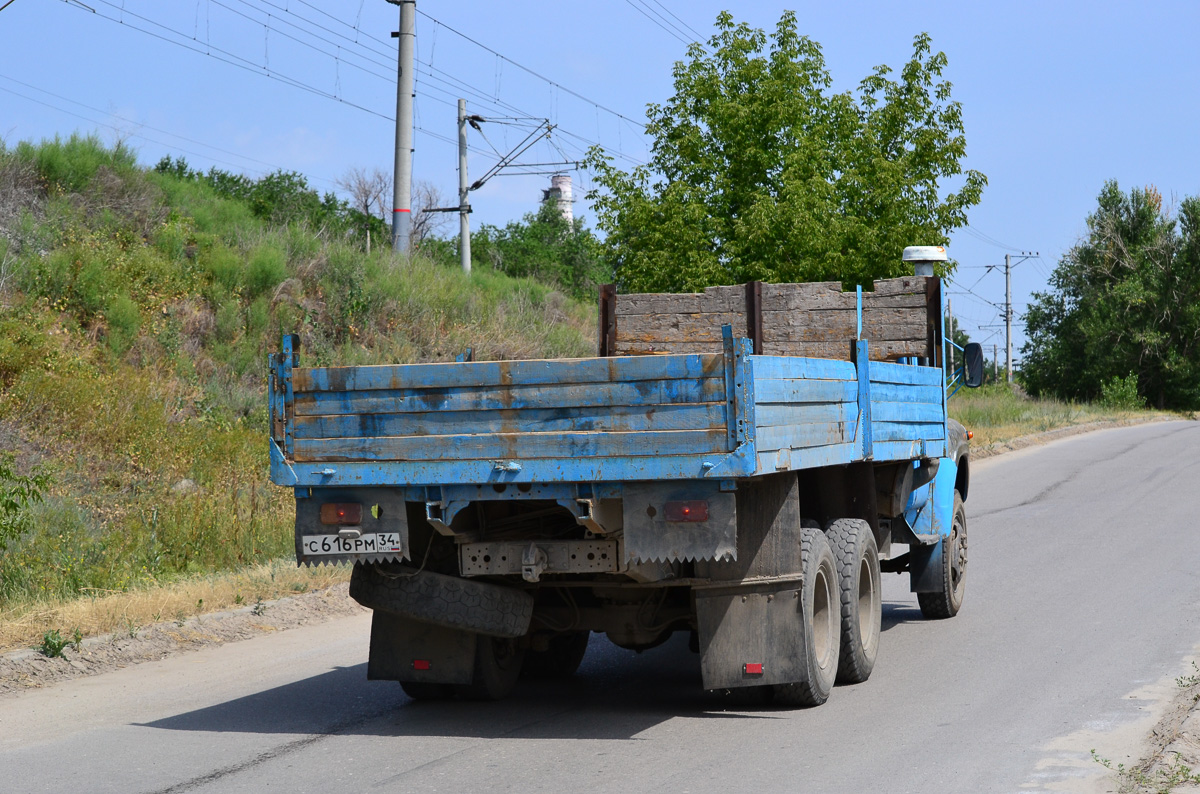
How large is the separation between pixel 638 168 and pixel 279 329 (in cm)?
999

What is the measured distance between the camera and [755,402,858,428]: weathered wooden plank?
5973 mm

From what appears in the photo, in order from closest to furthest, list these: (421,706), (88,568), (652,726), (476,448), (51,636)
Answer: (476,448)
(652,726)
(421,706)
(51,636)
(88,568)

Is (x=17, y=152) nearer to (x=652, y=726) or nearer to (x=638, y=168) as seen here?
(x=638, y=168)

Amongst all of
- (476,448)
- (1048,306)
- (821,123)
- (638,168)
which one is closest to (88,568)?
(476,448)

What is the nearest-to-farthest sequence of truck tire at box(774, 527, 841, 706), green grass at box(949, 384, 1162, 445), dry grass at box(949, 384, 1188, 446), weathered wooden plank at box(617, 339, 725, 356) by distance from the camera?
truck tire at box(774, 527, 841, 706) < weathered wooden plank at box(617, 339, 725, 356) < dry grass at box(949, 384, 1188, 446) < green grass at box(949, 384, 1162, 445)

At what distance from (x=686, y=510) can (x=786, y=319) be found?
435 centimetres

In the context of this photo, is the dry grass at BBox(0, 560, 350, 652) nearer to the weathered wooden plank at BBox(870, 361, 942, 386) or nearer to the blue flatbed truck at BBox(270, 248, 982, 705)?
the blue flatbed truck at BBox(270, 248, 982, 705)

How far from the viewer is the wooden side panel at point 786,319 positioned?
9.84 meters

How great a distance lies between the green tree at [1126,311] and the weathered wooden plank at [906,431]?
51.0m

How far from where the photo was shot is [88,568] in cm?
1112

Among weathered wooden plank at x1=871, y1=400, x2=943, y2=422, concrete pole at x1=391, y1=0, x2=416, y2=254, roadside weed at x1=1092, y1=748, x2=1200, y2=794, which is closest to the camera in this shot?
roadside weed at x1=1092, y1=748, x2=1200, y2=794

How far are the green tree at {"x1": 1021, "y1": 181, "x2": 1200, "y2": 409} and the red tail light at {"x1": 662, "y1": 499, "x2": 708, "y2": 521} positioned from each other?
5480cm

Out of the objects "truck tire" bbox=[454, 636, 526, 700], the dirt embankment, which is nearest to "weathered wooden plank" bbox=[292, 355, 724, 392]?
"truck tire" bbox=[454, 636, 526, 700]

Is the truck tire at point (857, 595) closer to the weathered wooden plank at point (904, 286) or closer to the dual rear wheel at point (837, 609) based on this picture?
the dual rear wheel at point (837, 609)
